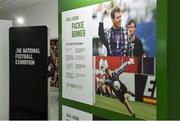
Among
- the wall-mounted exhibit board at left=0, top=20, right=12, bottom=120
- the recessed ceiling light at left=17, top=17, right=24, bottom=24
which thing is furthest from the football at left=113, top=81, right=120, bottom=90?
the recessed ceiling light at left=17, top=17, right=24, bottom=24

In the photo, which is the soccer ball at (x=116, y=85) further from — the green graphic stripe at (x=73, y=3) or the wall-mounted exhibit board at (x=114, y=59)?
the green graphic stripe at (x=73, y=3)

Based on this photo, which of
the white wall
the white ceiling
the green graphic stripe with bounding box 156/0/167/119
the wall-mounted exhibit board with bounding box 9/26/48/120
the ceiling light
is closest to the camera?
the green graphic stripe with bounding box 156/0/167/119

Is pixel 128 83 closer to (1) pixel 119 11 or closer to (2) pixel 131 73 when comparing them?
(2) pixel 131 73

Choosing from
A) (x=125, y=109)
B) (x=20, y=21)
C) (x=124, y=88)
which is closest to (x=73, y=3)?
(x=124, y=88)

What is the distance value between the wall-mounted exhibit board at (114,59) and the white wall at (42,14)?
23.5ft

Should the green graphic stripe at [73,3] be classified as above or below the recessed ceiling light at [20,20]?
below

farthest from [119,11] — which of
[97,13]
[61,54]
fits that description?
[61,54]

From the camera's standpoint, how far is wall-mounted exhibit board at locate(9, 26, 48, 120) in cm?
374

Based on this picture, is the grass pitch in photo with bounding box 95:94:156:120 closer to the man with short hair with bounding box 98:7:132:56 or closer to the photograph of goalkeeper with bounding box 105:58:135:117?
the photograph of goalkeeper with bounding box 105:58:135:117

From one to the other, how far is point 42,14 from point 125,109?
9621mm

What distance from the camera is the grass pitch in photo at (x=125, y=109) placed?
2692mm

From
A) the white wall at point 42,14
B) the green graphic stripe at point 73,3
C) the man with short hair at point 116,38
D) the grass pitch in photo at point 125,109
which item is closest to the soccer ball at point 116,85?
the grass pitch in photo at point 125,109

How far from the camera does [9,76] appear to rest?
14.4ft

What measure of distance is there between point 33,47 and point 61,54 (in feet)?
1.52
